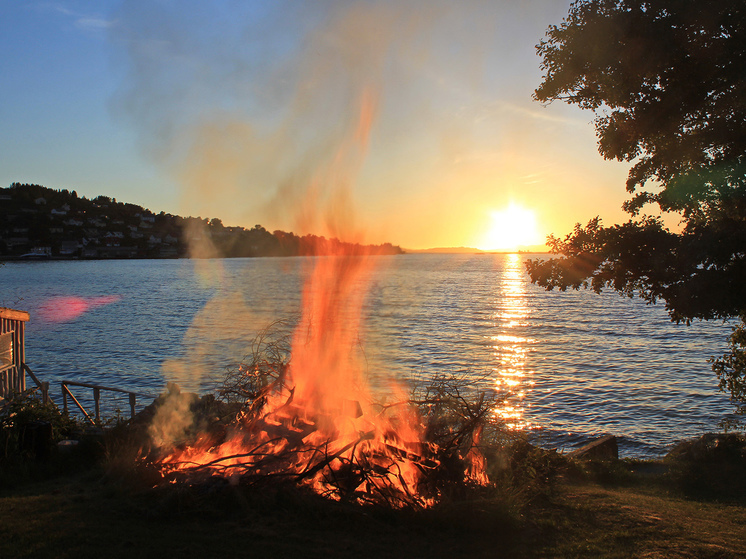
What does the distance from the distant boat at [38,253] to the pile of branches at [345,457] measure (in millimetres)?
190596

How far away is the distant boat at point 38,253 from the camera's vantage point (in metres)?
170

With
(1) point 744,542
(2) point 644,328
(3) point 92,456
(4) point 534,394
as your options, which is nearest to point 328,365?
(3) point 92,456

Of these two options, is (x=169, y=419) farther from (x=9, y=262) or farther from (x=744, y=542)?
(x=9, y=262)

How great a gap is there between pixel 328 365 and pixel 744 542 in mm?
6522

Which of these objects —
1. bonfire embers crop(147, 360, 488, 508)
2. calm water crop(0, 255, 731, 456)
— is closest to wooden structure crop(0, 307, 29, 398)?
bonfire embers crop(147, 360, 488, 508)

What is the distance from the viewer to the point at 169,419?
440 inches

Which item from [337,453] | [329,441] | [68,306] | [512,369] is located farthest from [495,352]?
[68,306]

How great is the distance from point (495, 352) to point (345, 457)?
102 ft

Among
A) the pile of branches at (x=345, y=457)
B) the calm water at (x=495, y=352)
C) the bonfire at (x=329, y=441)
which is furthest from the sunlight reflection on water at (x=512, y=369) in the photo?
the bonfire at (x=329, y=441)

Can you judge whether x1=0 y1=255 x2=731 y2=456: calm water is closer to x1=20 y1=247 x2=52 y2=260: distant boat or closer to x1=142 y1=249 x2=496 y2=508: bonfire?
x1=142 y1=249 x2=496 y2=508: bonfire

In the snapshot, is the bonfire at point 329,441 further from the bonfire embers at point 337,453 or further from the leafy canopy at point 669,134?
the leafy canopy at point 669,134

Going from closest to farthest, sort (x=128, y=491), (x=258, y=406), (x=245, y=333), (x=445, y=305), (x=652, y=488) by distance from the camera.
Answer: (x=128, y=491) < (x=258, y=406) < (x=652, y=488) < (x=245, y=333) < (x=445, y=305)

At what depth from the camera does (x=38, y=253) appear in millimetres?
175500

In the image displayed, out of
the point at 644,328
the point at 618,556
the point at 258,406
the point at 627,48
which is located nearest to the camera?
the point at 618,556
